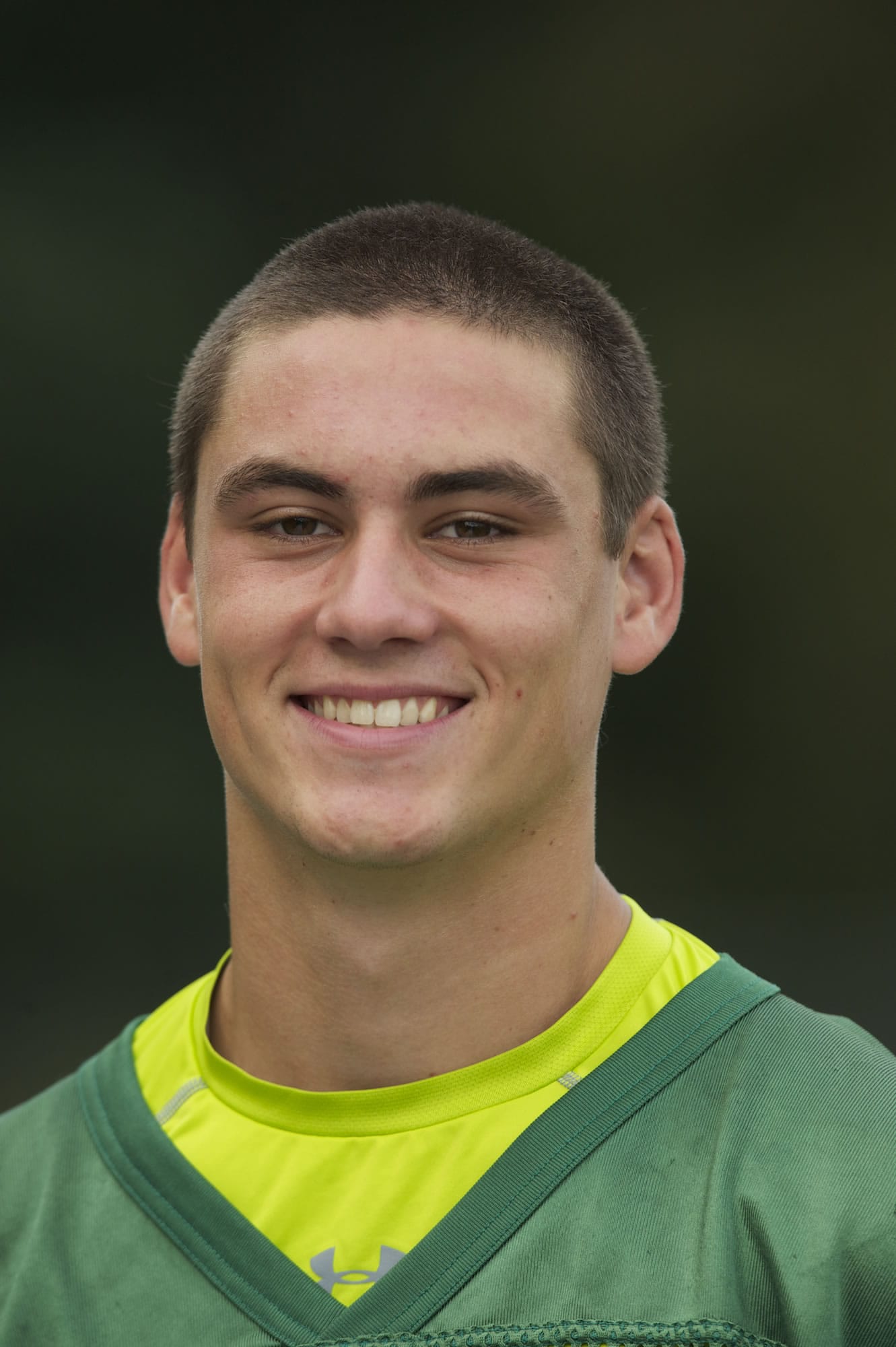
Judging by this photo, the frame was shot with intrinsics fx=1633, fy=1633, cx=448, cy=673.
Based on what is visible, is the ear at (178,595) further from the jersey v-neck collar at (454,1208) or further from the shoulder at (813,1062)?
the shoulder at (813,1062)

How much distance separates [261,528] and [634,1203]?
97 cm

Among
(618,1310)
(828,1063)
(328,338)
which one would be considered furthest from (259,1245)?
(328,338)

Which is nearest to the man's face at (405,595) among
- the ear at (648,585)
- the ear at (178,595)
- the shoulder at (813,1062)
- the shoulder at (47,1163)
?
the ear at (648,585)

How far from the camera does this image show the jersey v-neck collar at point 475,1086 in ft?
7.04

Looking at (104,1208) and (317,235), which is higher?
(317,235)

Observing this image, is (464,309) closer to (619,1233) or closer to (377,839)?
(377,839)

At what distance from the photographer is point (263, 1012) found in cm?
230

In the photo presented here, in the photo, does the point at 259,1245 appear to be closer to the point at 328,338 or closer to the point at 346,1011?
the point at 346,1011

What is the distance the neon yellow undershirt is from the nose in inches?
22.8

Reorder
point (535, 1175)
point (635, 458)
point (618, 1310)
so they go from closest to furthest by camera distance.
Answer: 1. point (618, 1310)
2. point (535, 1175)
3. point (635, 458)

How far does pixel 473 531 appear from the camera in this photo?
2.09 meters

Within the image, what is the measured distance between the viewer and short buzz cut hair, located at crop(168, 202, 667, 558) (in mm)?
2189

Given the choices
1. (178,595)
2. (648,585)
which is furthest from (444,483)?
(178,595)

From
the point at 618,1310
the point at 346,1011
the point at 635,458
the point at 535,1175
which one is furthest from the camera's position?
the point at 635,458
